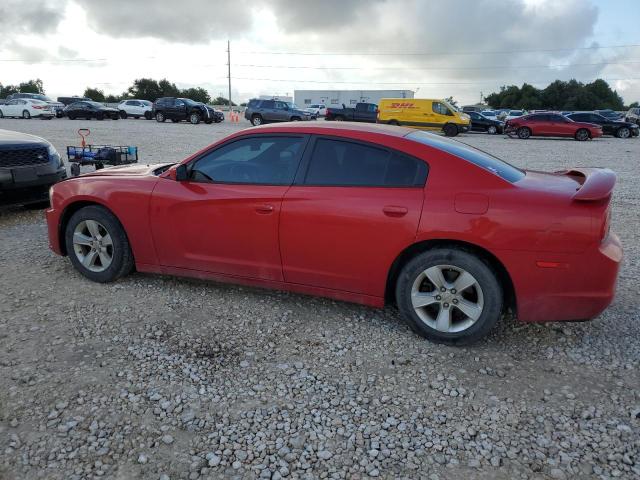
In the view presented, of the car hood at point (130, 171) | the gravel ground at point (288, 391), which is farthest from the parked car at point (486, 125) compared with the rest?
the car hood at point (130, 171)

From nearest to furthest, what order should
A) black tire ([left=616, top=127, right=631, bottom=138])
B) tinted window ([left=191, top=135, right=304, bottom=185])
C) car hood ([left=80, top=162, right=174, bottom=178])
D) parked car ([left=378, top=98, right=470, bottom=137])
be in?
tinted window ([left=191, top=135, right=304, bottom=185])
car hood ([left=80, top=162, right=174, bottom=178])
parked car ([left=378, top=98, right=470, bottom=137])
black tire ([left=616, top=127, right=631, bottom=138])

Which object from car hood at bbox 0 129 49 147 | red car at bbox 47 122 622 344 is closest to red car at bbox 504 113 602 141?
red car at bbox 47 122 622 344

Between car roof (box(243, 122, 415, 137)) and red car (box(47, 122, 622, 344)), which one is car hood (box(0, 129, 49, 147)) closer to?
red car (box(47, 122, 622, 344))

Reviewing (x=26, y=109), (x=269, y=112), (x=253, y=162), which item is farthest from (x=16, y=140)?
(x=26, y=109)

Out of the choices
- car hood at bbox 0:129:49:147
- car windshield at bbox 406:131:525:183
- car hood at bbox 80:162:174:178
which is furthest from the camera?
car hood at bbox 0:129:49:147

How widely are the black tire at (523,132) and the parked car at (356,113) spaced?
8.19 meters

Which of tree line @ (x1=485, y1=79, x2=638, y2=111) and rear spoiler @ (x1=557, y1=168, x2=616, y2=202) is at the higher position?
tree line @ (x1=485, y1=79, x2=638, y2=111)

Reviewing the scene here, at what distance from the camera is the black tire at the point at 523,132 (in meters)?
25.5

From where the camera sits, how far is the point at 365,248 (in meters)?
3.46

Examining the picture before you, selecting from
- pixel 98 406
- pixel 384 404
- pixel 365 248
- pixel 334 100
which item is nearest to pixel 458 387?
pixel 384 404

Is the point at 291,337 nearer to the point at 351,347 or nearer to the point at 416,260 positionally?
the point at 351,347

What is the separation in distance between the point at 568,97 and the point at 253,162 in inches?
3294

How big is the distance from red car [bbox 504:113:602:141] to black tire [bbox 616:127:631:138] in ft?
12.5

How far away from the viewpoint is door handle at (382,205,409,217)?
3.33 m
